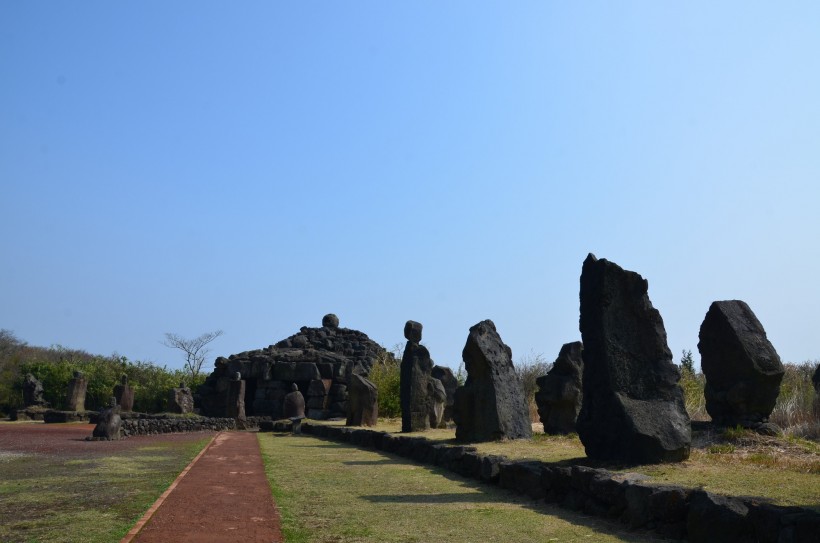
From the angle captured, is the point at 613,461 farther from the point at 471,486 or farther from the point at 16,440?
the point at 16,440

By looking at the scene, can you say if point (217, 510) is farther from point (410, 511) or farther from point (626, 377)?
point (626, 377)

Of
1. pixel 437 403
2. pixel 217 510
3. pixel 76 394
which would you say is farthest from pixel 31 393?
pixel 217 510

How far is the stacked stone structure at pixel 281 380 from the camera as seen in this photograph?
3334 centimetres

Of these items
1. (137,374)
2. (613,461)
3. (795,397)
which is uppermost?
(137,374)

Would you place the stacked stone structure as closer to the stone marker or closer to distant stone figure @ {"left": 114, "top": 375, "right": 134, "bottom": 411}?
the stone marker

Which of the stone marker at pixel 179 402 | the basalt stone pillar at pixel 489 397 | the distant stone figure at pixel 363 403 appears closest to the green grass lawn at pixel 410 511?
the basalt stone pillar at pixel 489 397

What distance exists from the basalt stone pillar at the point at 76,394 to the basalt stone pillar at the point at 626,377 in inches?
1316

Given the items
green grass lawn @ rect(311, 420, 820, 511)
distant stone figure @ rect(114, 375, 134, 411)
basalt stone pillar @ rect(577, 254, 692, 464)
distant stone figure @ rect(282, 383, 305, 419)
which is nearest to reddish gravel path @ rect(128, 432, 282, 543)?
green grass lawn @ rect(311, 420, 820, 511)

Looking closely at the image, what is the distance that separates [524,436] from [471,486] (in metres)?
4.94

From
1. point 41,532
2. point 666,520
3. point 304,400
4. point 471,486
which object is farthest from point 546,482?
point 304,400

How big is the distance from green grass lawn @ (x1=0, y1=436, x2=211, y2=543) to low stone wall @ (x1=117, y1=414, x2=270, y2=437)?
31.2 feet

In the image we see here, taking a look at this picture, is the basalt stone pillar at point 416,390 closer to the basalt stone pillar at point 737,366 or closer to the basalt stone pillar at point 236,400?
the basalt stone pillar at point 737,366

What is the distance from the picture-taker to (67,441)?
21.7m

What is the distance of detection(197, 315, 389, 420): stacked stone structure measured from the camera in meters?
33.3
